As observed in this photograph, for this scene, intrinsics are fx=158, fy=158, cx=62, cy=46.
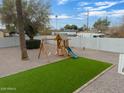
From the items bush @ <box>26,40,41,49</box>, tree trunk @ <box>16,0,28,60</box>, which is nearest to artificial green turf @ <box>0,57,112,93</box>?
tree trunk @ <box>16,0,28,60</box>

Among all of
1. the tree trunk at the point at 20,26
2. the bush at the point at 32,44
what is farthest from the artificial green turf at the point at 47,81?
the bush at the point at 32,44

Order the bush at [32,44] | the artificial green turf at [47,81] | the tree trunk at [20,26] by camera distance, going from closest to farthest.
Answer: the artificial green turf at [47,81] → the tree trunk at [20,26] → the bush at [32,44]

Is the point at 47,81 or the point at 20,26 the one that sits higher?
the point at 20,26

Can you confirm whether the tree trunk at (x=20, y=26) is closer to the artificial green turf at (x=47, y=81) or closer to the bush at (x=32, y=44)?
the artificial green turf at (x=47, y=81)

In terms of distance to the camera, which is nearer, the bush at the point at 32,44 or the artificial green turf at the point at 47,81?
the artificial green turf at the point at 47,81

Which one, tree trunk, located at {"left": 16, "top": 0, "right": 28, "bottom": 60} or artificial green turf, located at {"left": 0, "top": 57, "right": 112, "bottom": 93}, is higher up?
tree trunk, located at {"left": 16, "top": 0, "right": 28, "bottom": 60}

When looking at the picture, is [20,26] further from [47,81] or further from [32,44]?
[32,44]

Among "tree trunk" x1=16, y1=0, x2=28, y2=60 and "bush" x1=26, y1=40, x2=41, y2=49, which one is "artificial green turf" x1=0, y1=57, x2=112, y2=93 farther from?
"bush" x1=26, y1=40, x2=41, y2=49

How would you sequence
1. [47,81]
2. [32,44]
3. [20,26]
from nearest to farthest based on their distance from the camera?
[47,81], [20,26], [32,44]

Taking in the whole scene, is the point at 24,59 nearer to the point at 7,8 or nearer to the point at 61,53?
the point at 61,53

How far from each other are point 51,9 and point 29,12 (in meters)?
2.90

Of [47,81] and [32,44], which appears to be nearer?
[47,81]

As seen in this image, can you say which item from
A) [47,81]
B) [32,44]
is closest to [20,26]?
[47,81]

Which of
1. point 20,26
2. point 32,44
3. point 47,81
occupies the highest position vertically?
point 20,26
